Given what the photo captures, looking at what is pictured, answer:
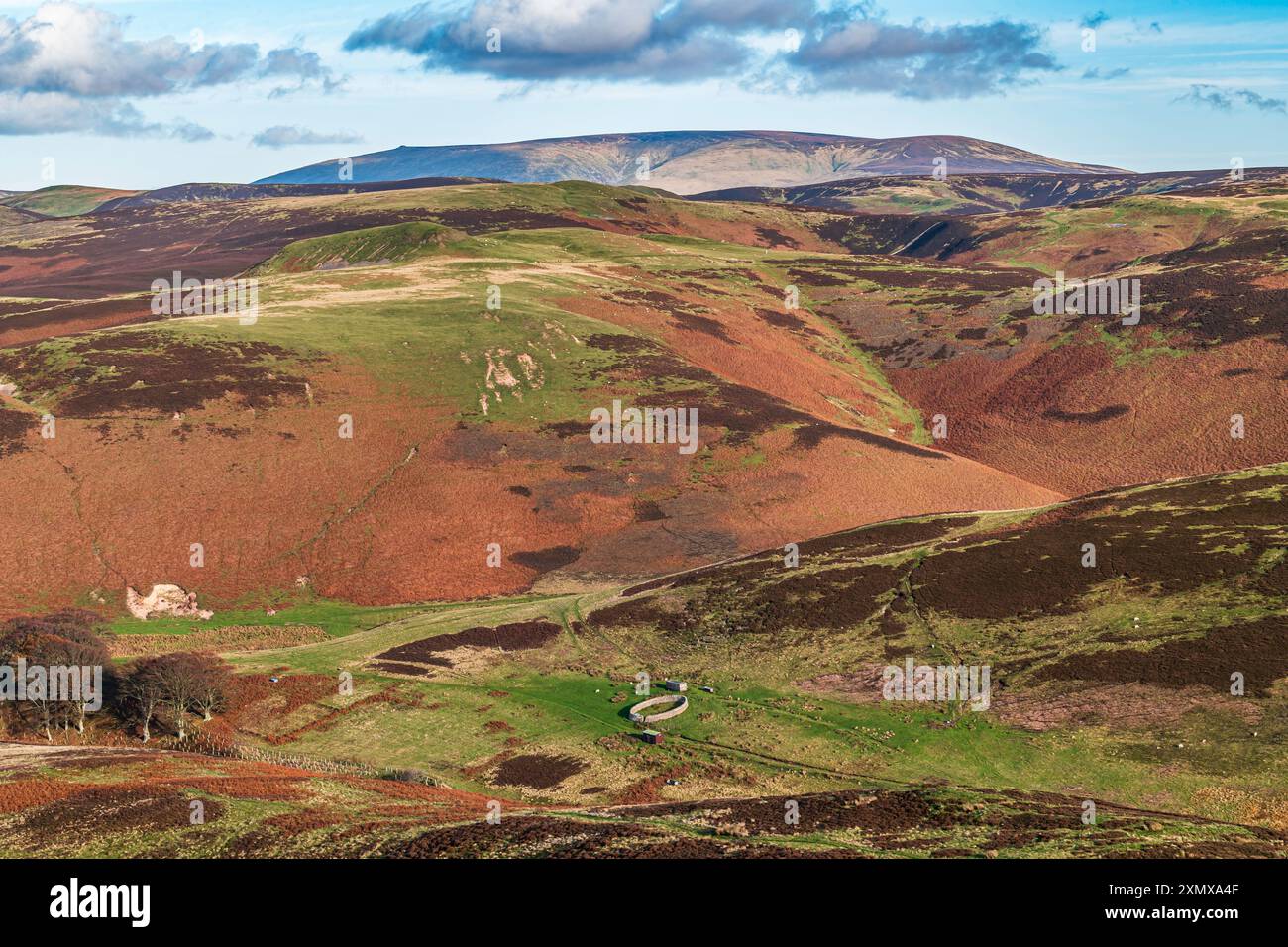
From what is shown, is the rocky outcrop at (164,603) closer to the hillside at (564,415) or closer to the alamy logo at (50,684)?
the hillside at (564,415)

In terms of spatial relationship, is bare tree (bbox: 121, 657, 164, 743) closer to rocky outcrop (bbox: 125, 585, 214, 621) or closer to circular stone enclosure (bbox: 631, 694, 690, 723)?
rocky outcrop (bbox: 125, 585, 214, 621)

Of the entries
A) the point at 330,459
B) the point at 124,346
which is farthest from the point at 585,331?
the point at 124,346

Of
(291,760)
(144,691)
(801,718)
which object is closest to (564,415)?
(144,691)

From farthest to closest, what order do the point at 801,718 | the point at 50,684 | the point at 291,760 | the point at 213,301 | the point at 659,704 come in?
the point at 213,301 → the point at 50,684 → the point at 659,704 → the point at 801,718 → the point at 291,760

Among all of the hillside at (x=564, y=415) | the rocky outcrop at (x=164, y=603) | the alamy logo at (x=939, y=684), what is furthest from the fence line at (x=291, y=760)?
the hillside at (x=564, y=415)

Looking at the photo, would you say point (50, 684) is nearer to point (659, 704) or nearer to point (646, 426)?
point (659, 704)

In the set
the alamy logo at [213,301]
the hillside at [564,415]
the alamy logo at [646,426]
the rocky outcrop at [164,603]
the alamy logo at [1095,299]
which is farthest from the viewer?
the alamy logo at [1095,299]
